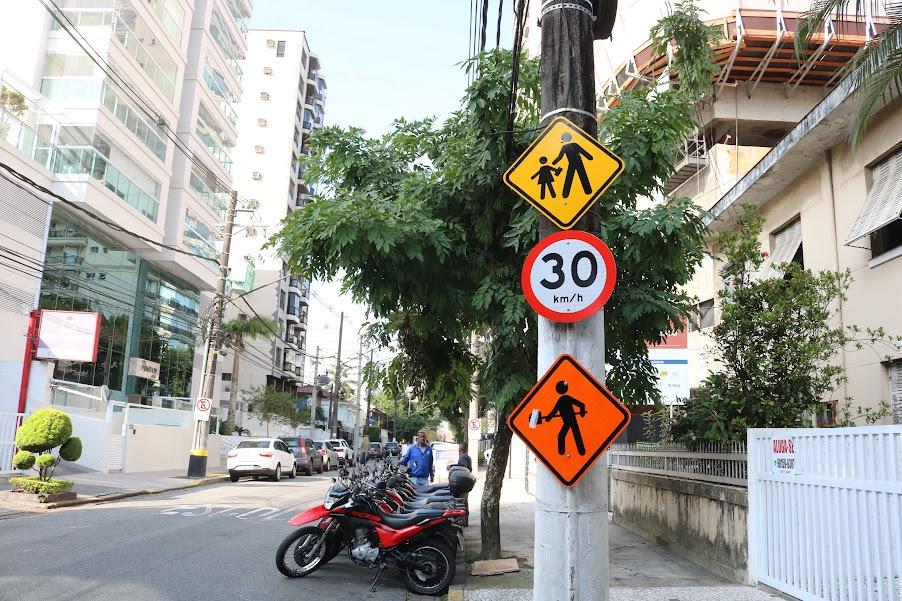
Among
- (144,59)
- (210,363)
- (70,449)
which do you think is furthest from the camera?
(144,59)

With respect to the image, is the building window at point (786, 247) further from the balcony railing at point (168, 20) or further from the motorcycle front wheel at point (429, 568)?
the balcony railing at point (168, 20)

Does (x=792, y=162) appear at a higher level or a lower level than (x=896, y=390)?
higher

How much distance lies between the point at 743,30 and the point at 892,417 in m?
13.3

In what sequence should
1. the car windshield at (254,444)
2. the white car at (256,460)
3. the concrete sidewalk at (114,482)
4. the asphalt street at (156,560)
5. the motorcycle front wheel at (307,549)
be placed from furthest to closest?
the car windshield at (254,444), the white car at (256,460), the concrete sidewalk at (114,482), the motorcycle front wheel at (307,549), the asphalt street at (156,560)

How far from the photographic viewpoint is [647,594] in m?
7.10

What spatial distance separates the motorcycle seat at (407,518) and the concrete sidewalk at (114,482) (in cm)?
882

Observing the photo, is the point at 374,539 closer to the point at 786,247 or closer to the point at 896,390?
the point at 896,390

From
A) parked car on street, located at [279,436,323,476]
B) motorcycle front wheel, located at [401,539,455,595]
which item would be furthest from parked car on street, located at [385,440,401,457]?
motorcycle front wheel, located at [401,539,455,595]

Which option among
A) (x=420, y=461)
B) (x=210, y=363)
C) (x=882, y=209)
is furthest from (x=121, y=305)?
(x=882, y=209)

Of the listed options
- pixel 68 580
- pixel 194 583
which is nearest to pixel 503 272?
pixel 194 583

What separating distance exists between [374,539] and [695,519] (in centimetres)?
411

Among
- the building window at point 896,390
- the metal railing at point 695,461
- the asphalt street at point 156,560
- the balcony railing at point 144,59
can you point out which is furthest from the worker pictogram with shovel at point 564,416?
the balcony railing at point 144,59

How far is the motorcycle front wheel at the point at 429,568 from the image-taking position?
791cm

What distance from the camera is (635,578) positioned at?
828cm
